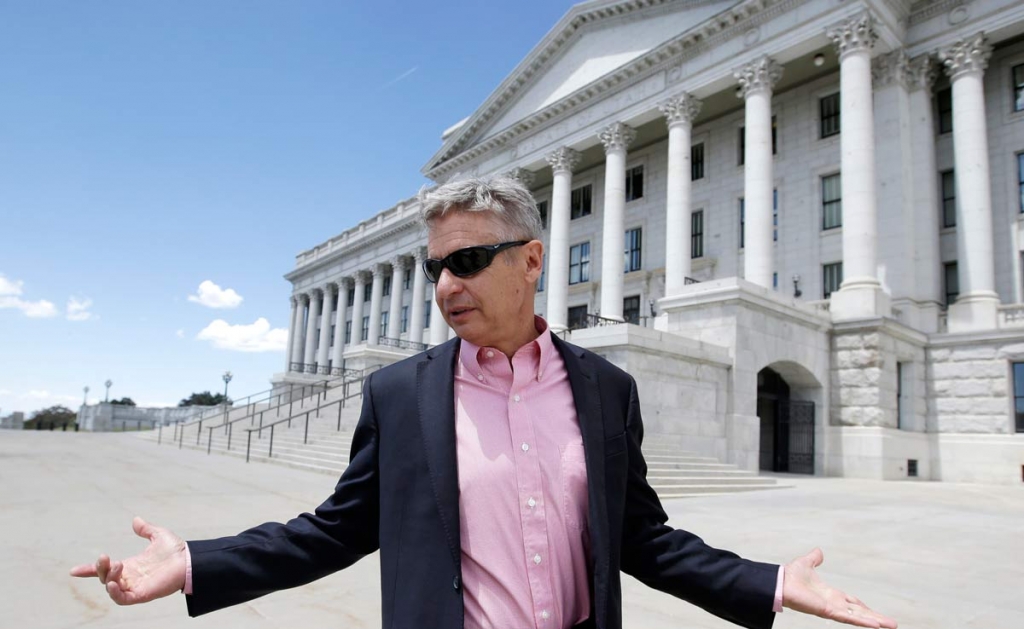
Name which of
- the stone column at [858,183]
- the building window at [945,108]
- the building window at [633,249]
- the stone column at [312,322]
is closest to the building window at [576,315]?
the building window at [633,249]

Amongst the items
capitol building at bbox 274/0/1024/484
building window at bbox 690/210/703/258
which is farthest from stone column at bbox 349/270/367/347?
building window at bbox 690/210/703/258

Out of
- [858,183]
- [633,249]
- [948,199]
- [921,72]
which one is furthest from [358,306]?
[921,72]

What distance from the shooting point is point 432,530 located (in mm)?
1762

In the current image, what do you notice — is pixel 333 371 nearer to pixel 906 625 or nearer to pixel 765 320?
pixel 765 320

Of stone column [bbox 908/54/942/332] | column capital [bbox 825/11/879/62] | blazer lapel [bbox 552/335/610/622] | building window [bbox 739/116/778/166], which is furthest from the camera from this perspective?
building window [bbox 739/116/778/166]

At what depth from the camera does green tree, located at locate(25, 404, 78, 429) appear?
42.6m

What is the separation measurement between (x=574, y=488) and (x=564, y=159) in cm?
2971

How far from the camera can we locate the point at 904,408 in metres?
19.7

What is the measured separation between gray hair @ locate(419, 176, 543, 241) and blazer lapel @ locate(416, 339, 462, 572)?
16.7 inches

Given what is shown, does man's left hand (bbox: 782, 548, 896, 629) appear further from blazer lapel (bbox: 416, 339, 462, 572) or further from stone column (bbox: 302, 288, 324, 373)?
stone column (bbox: 302, 288, 324, 373)

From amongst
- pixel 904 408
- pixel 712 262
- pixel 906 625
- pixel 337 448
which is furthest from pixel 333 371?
pixel 906 625

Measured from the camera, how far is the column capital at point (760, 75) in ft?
74.0

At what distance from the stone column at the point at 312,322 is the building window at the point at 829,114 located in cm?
4688

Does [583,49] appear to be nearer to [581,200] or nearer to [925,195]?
[581,200]
